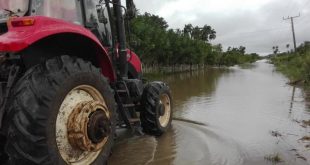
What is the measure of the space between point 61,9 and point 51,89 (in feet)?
4.92

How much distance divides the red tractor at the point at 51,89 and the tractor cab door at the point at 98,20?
8.9 inches

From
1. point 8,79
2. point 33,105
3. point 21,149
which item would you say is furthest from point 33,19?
point 21,149

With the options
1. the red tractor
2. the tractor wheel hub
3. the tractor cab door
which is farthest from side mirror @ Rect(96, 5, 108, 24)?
the tractor wheel hub

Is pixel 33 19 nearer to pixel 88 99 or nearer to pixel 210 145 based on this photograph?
pixel 88 99

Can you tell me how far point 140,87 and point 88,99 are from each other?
9.20ft

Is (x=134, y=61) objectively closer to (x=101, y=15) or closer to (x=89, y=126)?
(x=101, y=15)

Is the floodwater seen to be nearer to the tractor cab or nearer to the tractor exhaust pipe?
the tractor exhaust pipe

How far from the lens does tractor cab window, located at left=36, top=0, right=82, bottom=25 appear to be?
174 inches

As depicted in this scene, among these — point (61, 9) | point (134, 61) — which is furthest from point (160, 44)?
point (61, 9)

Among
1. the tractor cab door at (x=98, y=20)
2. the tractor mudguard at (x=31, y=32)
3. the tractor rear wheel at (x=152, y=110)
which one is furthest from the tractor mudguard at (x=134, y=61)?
the tractor mudguard at (x=31, y=32)

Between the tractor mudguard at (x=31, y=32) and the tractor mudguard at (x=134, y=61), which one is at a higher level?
the tractor mudguard at (x=31, y=32)

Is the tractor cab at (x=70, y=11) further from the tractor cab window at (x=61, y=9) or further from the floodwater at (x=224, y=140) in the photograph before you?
the floodwater at (x=224, y=140)

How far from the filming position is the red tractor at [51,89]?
3.35 meters

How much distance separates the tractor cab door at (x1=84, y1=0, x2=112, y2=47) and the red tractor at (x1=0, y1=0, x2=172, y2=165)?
23 centimetres
